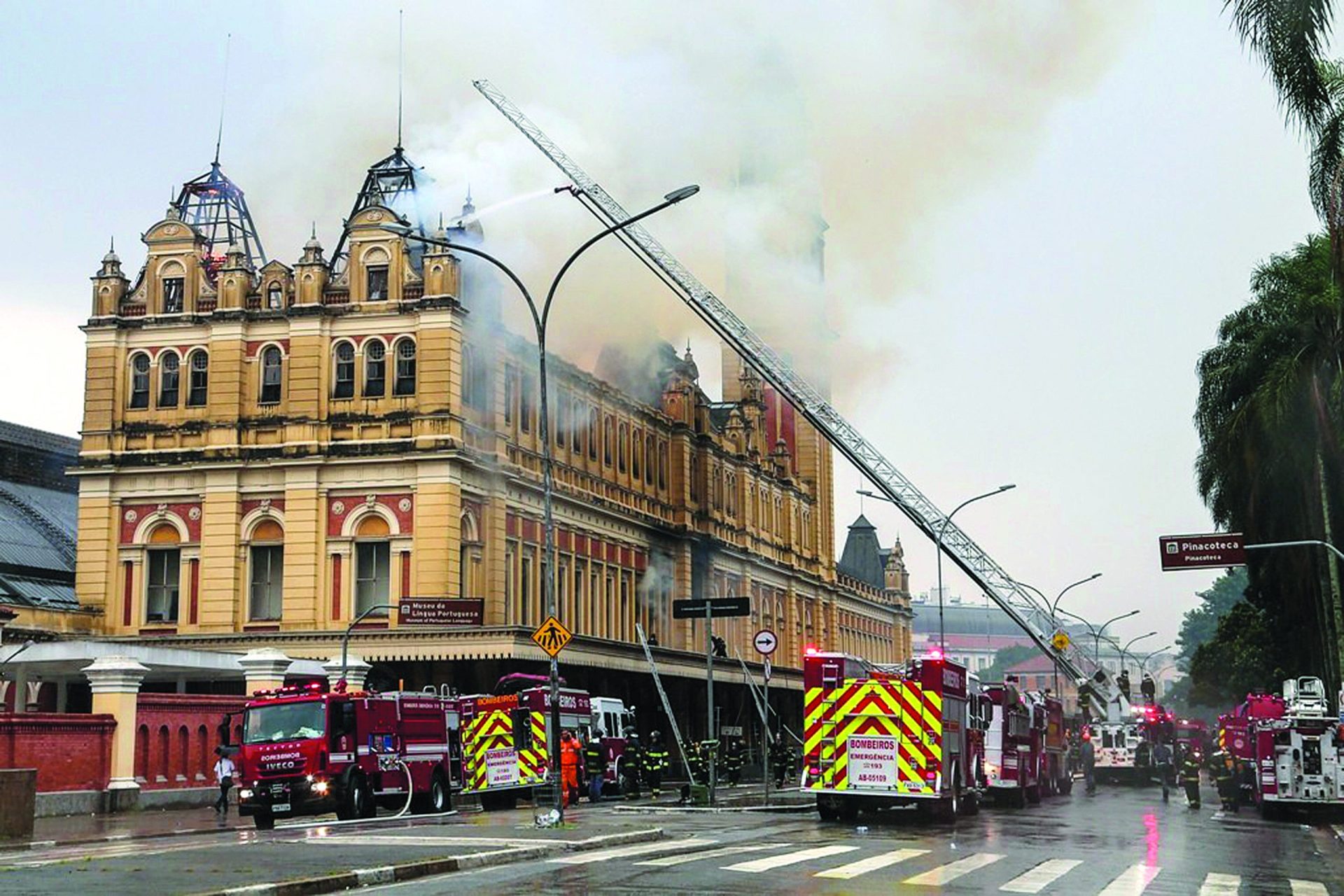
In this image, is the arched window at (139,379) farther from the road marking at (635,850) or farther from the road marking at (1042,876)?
the road marking at (1042,876)

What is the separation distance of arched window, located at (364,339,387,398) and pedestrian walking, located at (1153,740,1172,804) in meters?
27.7

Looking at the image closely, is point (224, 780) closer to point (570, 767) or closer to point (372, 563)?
point (570, 767)

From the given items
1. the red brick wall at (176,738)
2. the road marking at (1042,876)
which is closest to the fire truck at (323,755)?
the red brick wall at (176,738)

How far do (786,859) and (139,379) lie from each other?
44.8 meters

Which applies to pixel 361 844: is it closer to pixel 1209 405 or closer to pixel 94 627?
pixel 94 627

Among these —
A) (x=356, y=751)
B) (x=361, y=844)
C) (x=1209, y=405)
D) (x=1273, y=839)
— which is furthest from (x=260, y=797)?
(x=1209, y=405)

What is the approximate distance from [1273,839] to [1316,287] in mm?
30307

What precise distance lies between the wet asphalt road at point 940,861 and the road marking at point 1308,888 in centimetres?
4

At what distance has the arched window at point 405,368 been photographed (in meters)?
59.3

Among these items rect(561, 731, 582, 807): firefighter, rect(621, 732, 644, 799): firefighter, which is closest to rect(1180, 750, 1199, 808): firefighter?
rect(621, 732, 644, 799): firefighter

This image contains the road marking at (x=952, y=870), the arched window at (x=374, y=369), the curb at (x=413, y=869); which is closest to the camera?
the curb at (x=413, y=869)

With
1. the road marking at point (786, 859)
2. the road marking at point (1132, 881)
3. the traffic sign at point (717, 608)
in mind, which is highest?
the traffic sign at point (717, 608)

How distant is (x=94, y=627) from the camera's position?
60188 millimetres

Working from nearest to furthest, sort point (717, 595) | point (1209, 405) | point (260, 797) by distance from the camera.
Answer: point (260, 797) < point (1209, 405) < point (717, 595)
